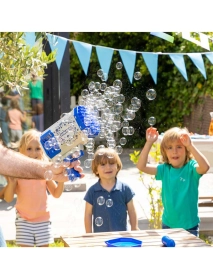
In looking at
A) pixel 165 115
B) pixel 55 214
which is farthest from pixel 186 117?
pixel 55 214

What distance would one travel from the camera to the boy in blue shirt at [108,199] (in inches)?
159

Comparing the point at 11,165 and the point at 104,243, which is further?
the point at 104,243

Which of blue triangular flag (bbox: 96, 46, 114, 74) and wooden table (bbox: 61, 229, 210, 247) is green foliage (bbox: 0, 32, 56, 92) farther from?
blue triangular flag (bbox: 96, 46, 114, 74)

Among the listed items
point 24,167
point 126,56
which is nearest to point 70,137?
point 24,167

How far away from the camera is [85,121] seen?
276 centimetres

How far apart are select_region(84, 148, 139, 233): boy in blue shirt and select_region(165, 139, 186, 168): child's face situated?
361mm

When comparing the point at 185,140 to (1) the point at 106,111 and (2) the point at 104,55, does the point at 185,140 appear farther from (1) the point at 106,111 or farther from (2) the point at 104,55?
(2) the point at 104,55

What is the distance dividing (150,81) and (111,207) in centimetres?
962

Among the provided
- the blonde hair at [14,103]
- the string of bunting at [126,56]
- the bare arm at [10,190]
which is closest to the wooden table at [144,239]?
the bare arm at [10,190]

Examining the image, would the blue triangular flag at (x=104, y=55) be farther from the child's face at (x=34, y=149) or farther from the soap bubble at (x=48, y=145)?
the soap bubble at (x=48, y=145)

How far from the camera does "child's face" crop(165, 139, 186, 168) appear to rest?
4180 mm

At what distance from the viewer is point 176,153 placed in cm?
420
